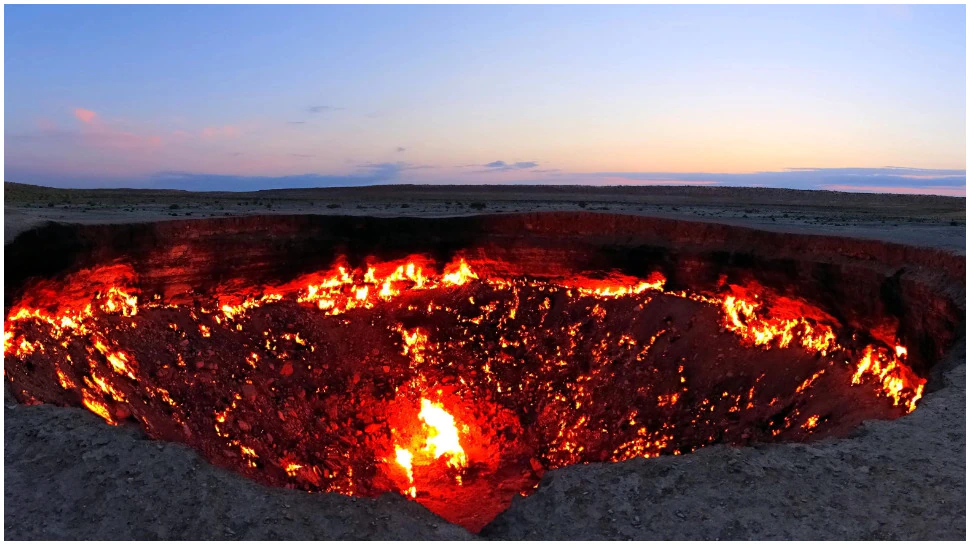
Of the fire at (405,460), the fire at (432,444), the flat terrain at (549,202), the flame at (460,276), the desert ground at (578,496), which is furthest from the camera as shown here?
the flat terrain at (549,202)

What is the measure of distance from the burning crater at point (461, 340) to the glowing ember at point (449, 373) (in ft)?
0.23

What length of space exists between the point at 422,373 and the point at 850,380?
38.7ft

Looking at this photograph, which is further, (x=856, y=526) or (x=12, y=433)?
(x=12, y=433)

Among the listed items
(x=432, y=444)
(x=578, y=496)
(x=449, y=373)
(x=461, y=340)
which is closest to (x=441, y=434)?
(x=432, y=444)

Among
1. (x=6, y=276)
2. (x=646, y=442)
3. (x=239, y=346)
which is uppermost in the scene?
(x=6, y=276)

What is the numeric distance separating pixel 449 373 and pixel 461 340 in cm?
132

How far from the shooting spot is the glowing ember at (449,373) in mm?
13445

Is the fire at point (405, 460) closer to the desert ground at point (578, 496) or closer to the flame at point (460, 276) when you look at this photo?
the flame at point (460, 276)

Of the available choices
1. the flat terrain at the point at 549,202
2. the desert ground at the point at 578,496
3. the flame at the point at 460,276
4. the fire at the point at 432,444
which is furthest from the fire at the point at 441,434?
the desert ground at the point at 578,496

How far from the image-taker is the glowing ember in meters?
13.4

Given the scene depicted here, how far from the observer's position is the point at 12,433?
804 cm

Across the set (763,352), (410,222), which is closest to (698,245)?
(763,352)

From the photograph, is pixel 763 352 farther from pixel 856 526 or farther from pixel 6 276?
pixel 6 276

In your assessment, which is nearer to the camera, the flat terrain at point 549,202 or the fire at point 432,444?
the fire at point 432,444
